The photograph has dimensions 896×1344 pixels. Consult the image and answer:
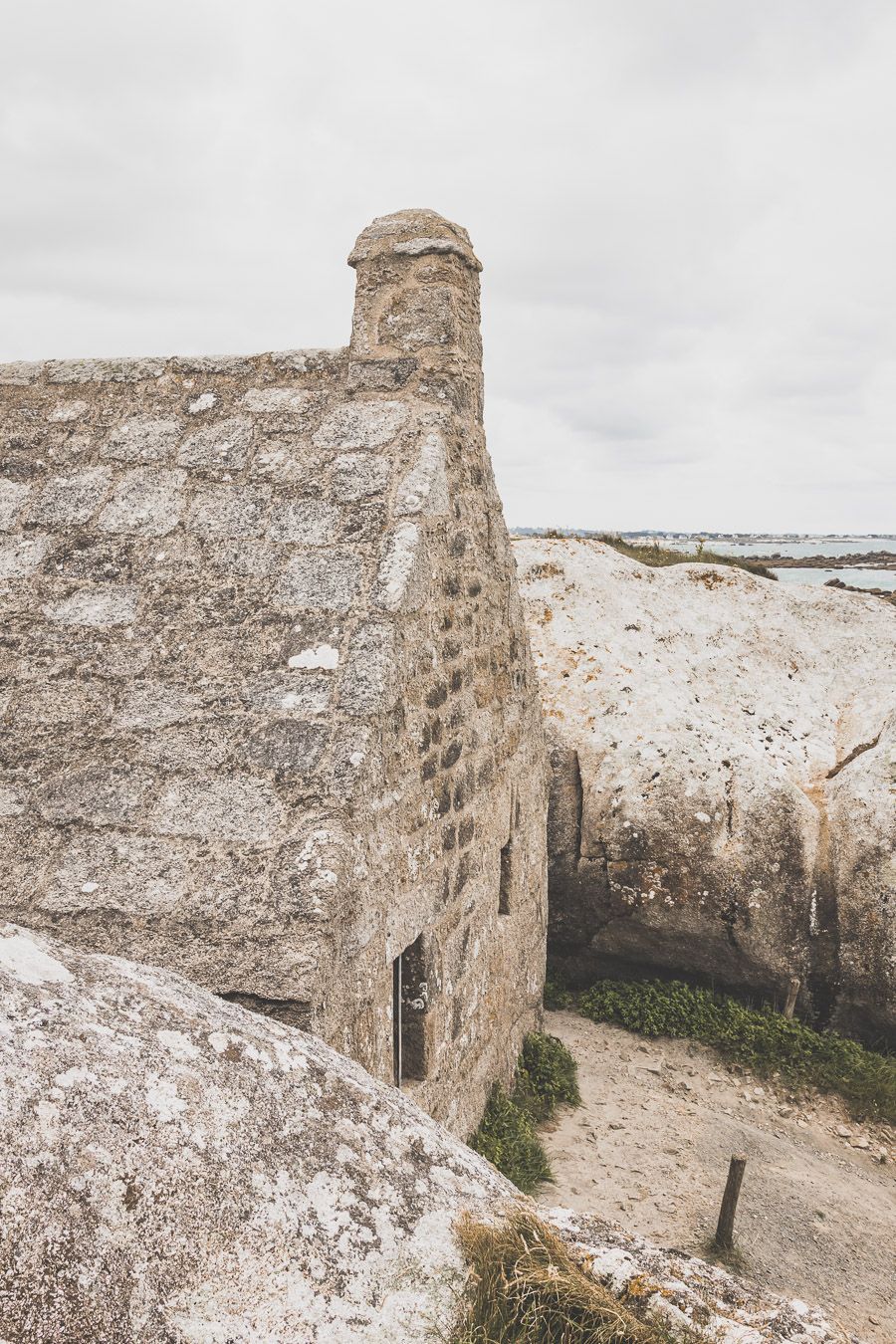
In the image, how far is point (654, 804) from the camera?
28.0ft

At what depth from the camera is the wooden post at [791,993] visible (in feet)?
→ 26.9

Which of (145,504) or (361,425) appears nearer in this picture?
(145,504)

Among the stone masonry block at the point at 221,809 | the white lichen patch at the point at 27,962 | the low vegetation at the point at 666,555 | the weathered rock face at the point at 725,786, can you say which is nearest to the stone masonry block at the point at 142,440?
the stone masonry block at the point at 221,809

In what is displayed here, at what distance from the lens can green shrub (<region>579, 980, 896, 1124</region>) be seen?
7.46 m

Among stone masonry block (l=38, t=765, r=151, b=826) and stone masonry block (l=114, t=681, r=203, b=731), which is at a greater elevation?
stone masonry block (l=114, t=681, r=203, b=731)

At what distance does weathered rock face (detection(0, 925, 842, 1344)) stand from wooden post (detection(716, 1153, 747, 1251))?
4.28 m

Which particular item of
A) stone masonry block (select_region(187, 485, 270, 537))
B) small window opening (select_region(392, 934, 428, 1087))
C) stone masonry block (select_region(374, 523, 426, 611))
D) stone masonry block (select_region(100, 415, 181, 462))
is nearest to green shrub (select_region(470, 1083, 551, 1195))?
small window opening (select_region(392, 934, 428, 1087))

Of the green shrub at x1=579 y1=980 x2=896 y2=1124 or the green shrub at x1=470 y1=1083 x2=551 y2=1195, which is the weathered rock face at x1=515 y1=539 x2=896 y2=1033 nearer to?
the green shrub at x1=579 y1=980 x2=896 y2=1124

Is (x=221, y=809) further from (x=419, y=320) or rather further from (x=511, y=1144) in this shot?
(x=511, y=1144)

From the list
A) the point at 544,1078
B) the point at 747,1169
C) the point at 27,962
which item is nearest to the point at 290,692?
the point at 27,962

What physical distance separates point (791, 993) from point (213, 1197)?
7.68 meters

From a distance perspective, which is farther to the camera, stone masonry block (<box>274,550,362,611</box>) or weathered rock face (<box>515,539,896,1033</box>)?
weathered rock face (<box>515,539,896,1033</box>)

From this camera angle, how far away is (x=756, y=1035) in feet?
26.0

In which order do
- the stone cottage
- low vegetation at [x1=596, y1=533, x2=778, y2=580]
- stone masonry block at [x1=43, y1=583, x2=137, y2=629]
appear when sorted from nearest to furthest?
the stone cottage < stone masonry block at [x1=43, y1=583, x2=137, y2=629] < low vegetation at [x1=596, y1=533, x2=778, y2=580]
